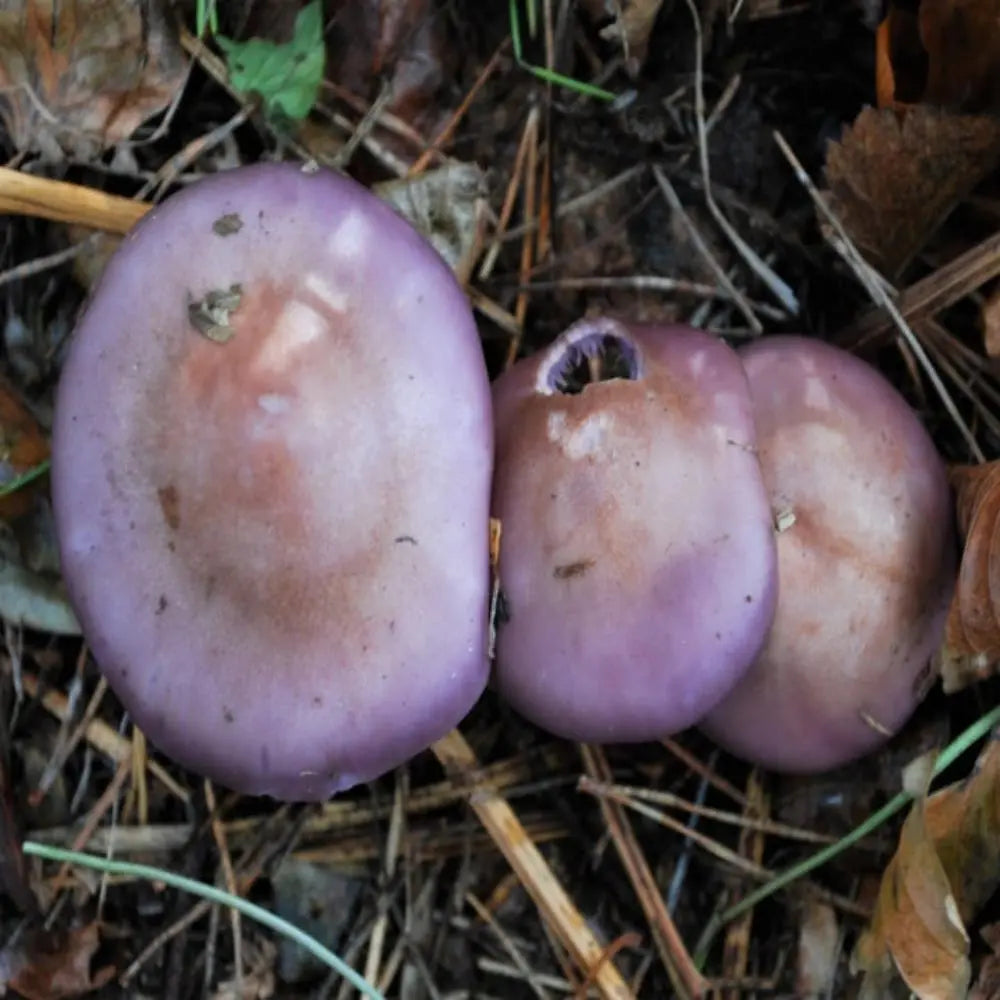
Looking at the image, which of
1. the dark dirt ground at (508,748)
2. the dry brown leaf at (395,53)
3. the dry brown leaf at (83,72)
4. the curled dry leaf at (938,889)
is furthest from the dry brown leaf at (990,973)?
the dry brown leaf at (83,72)

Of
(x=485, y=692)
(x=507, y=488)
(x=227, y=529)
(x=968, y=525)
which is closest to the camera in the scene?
(x=227, y=529)

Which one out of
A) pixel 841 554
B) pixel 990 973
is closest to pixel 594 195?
pixel 841 554

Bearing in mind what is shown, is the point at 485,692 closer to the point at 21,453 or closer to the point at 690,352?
the point at 690,352

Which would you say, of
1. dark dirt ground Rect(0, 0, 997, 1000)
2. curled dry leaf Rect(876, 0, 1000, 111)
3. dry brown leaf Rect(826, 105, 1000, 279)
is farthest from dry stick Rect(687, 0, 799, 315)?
curled dry leaf Rect(876, 0, 1000, 111)

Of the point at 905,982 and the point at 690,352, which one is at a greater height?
the point at 690,352

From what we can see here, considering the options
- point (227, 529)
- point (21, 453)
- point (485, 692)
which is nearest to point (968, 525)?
point (485, 692)

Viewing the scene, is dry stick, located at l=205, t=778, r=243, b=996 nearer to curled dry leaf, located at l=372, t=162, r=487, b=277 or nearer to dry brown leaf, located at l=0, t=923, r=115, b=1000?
dry brown leaf, located at l=0, t=923, r=115, b=1000

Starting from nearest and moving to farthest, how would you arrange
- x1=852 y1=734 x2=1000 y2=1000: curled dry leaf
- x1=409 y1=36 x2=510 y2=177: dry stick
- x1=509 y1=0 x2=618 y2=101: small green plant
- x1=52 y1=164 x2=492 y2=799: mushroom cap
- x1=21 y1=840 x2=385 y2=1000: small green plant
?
x1=52 y1=164 x2=492 y2=799: mushroom cap < x1=852 y1=734 x2=1000 y2=1000: curled dry leaf < x1=21 y1=840 x2=385 y2=1000: small green plant < x1=509 y1=0 x2=618 y2=101: small green plant < x1=409 y1=36 x2=510 y2=177: dry stick
